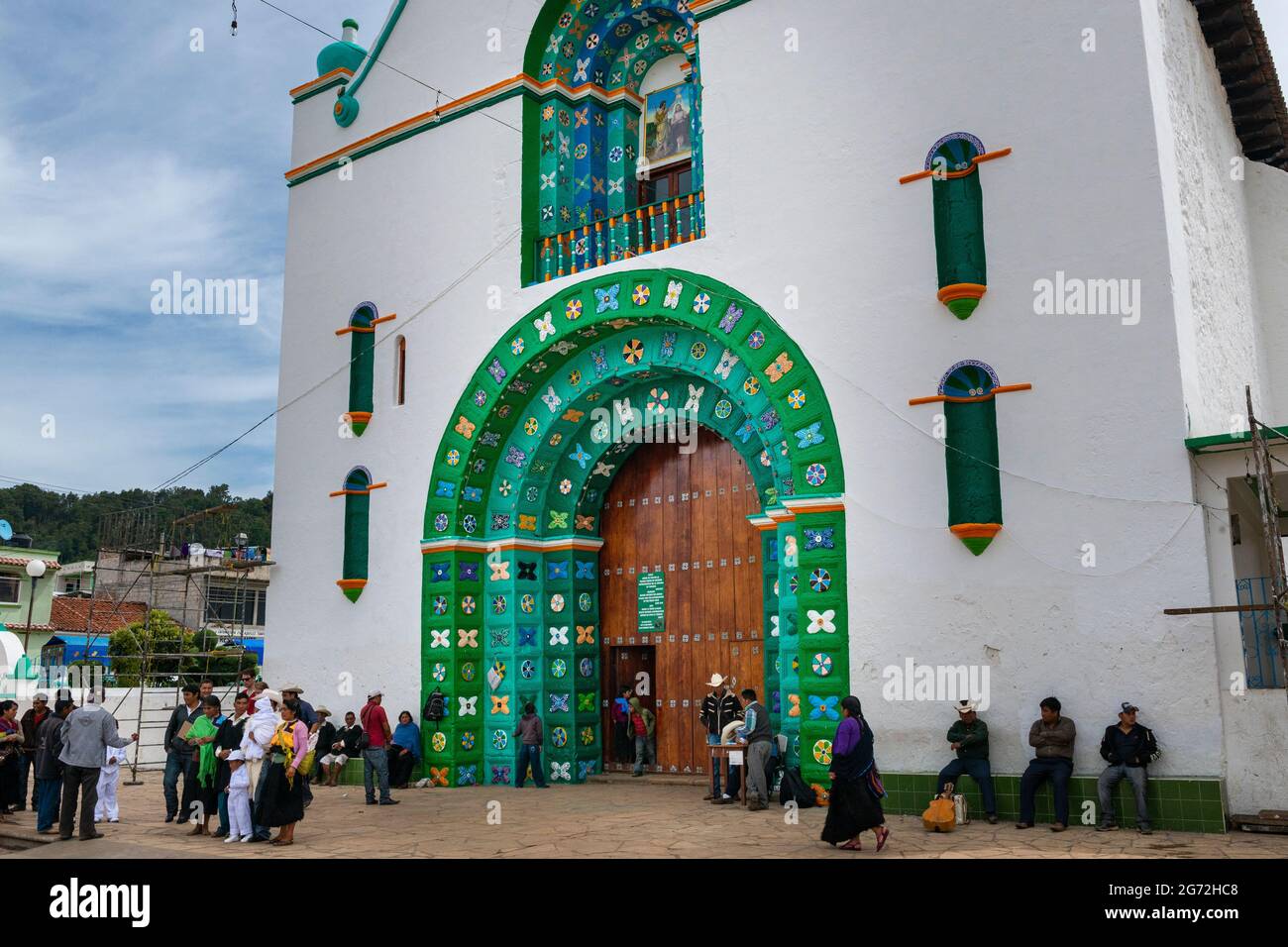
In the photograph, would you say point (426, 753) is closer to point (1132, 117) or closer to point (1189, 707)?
point (1189, 707)

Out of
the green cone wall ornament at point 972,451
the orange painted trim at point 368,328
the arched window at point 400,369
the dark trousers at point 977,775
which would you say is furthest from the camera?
the orange painted trim at point 368,328

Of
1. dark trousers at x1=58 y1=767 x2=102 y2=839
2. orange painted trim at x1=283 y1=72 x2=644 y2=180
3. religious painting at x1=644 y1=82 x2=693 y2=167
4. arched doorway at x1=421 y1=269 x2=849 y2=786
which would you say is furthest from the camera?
orange painted trim at x1=283 y1=72 x2=644 y2=180

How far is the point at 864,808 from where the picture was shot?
25.5 ft

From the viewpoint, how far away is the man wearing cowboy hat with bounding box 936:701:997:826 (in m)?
8.95

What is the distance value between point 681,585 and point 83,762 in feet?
20.4

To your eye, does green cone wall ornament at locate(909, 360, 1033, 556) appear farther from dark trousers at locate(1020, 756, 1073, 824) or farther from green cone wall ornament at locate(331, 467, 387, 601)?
green cone wall ornament at locate(331, 467, 387, 601)

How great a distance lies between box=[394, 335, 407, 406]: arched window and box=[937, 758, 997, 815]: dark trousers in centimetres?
800

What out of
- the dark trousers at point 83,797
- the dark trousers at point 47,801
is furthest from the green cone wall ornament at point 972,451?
the dark trousers at point 47,801

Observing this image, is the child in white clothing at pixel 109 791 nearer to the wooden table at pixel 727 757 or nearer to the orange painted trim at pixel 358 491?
the orange painted trim at pixel 358 491

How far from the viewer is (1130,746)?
834cm

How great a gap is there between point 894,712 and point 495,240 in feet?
23.9

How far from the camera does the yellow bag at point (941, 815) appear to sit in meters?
8.62

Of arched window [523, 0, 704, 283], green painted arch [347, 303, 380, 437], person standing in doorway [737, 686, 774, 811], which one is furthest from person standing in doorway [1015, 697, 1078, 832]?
green painted arch [347, 303, 380, 437]

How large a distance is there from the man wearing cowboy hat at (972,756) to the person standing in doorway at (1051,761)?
11.6 inches
